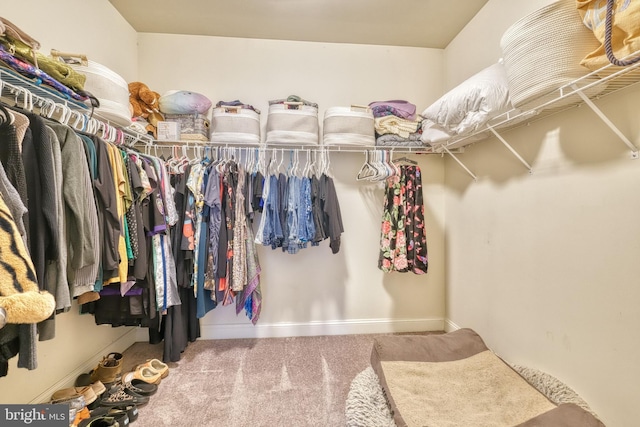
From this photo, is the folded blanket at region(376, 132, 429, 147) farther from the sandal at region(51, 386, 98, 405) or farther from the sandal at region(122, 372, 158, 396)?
the sandal at region(51, 386, 98, 405)

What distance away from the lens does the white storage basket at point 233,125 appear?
6.68ft

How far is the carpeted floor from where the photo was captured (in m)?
1.49

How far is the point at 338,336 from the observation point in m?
2.42

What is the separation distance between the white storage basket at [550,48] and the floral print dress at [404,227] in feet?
3.69

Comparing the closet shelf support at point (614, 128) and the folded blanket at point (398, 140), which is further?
the folded blanket at point (398, 140)

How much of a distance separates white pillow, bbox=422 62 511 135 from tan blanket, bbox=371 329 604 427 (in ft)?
4.50

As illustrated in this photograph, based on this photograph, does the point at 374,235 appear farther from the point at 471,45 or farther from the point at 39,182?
the point at 39,182

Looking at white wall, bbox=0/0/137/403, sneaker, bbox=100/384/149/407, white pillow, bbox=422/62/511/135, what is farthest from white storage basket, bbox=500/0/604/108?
sneaker, bbox=100/384/149/407

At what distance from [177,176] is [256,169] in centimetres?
59

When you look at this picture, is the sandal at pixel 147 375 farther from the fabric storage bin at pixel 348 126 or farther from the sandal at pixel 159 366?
the fabric storage bin at pixel 348 126

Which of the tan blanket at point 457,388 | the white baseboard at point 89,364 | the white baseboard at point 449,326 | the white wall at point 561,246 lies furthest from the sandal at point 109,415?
the white baseboard at point 449,326

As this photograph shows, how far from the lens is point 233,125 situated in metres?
2.04

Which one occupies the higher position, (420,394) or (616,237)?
(616,237)

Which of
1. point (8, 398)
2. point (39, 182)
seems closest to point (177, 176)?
point (39, 182)
